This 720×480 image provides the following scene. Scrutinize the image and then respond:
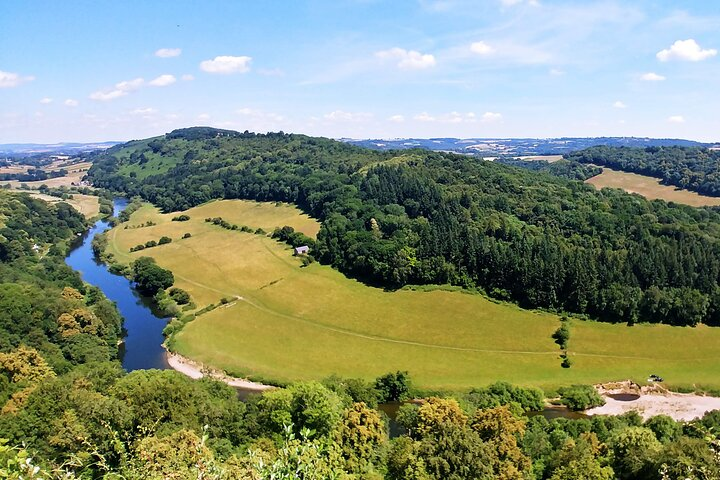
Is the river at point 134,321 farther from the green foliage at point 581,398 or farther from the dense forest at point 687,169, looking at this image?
the dense forest at point 687,169

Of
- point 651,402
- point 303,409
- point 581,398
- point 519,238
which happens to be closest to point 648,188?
point 519,238

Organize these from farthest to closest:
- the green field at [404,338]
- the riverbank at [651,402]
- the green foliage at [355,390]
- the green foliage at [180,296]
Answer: the green foliage at [180,296], the green field at [404,338], the riverbank at [651,402], the green foliage at [355,390]

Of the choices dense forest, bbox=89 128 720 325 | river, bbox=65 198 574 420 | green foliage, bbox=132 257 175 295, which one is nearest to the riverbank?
river, bbox=65 198 574 420

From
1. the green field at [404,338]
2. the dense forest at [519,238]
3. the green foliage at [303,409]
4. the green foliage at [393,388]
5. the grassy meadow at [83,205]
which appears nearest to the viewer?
the green foliage at [303,409]

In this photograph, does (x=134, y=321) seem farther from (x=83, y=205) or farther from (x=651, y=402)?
(x=83, y=205)

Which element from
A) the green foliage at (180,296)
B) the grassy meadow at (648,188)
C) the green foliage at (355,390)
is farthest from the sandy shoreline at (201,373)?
the grassy meadow at (648,188)

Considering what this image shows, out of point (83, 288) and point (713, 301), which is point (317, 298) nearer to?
point (83, 288)

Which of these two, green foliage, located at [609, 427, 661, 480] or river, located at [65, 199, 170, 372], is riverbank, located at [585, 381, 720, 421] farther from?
river, located at [65, 199, 170, 372]

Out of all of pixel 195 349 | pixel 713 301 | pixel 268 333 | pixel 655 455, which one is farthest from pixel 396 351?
pixel 713 301
